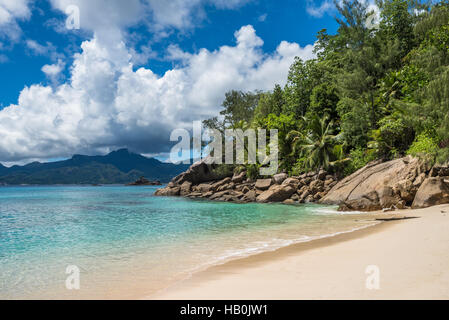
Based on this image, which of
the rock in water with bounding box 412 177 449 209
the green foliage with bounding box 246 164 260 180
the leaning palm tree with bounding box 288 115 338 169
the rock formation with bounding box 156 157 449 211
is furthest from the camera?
the green foliage with bounding box 246 164 260 180

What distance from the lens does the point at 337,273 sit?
5.13m

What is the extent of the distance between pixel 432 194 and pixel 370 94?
15763mm

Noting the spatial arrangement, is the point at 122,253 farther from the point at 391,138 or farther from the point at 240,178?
the point at 240,178

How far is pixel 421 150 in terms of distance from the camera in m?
18.4

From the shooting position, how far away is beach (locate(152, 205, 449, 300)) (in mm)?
4105

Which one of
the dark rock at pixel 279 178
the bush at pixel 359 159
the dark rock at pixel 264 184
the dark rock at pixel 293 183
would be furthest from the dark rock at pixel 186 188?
the bush at pixel 359 159

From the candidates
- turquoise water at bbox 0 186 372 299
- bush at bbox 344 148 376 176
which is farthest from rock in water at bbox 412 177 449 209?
bush at bbox 344 148 376 176

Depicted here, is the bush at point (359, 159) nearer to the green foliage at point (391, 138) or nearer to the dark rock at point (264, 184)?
the green foliage at point (391, 138)

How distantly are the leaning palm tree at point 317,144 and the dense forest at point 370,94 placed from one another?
0.11 metres

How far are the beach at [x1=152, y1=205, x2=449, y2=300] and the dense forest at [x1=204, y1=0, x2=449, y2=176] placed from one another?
880 centimetres

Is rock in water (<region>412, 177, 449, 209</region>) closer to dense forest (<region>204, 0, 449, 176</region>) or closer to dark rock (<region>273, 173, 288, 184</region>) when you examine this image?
dense forest (<region>204, 0, 449, 176</region>)

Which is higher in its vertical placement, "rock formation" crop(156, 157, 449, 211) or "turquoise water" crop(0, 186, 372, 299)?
"rock formation" crop(156, 157, 449, 211)
